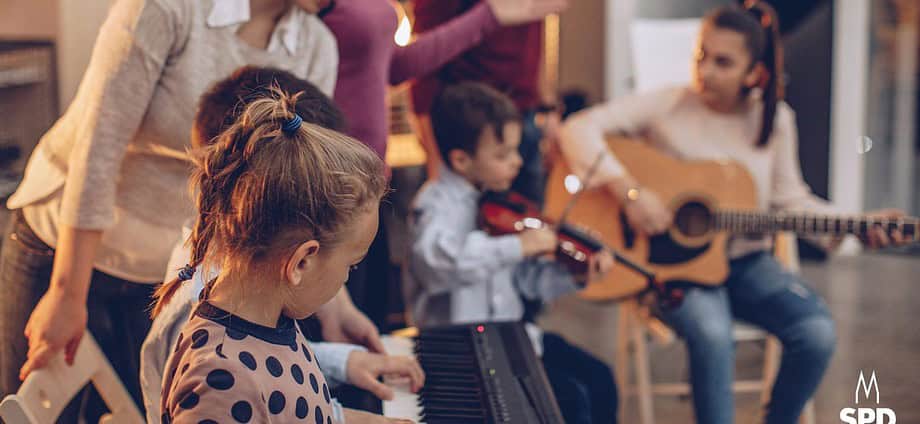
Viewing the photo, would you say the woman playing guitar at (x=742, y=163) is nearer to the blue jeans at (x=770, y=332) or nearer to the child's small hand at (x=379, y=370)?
the blue jeans at (x=770, y=332)

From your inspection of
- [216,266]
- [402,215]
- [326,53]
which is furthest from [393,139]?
[216,266]

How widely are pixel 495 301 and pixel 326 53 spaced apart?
77cm

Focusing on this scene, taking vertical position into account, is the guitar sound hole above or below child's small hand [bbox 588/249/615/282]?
above

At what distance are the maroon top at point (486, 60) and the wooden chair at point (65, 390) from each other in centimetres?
129

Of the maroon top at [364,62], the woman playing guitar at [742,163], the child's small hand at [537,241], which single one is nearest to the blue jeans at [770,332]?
the woman playing guitar at [742,163]

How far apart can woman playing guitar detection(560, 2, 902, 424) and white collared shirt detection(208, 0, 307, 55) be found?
125 cm

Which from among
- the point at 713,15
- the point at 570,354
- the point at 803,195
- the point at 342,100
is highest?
the point at 713,15

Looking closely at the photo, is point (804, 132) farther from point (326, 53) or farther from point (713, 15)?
point (326, 53)

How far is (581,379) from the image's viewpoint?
6.55ft

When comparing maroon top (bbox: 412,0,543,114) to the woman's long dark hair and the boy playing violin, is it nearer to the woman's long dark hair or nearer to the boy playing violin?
the boy playing violin

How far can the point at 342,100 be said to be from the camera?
1.87 metres

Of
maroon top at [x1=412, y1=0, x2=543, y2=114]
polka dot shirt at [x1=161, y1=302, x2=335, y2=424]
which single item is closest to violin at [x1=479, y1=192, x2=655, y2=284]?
maroon top at [x1=412, y1=0, x2=543, y2=114]

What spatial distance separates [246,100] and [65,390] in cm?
54

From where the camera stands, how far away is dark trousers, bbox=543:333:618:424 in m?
1.80
